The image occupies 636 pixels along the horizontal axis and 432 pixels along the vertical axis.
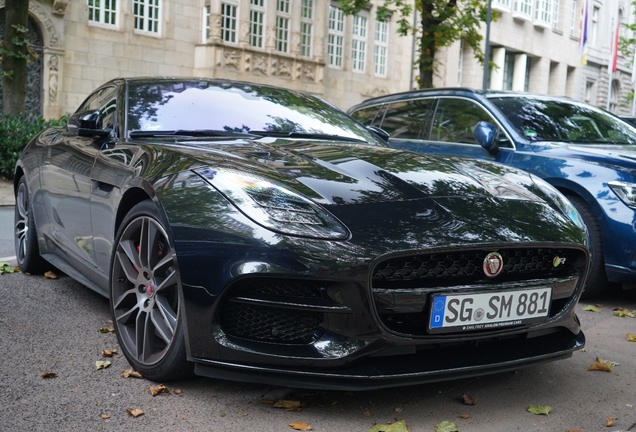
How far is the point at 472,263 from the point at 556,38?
4012cm

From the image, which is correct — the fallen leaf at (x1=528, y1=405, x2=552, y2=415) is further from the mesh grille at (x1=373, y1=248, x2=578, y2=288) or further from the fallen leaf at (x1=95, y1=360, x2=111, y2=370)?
the fallen leaf at (x1=95, y1=360, x2=111, y2=370)

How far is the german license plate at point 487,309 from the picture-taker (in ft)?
9.61

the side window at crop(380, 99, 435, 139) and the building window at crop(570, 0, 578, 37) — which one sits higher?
the building window at crop(570, 0, 578, 37)

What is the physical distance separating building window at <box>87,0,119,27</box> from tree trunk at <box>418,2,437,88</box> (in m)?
8.59

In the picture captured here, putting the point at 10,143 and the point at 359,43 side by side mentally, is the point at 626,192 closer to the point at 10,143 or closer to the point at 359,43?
the point at 10,143

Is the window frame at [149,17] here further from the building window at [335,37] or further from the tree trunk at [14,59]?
the tree trunk at [14,59]

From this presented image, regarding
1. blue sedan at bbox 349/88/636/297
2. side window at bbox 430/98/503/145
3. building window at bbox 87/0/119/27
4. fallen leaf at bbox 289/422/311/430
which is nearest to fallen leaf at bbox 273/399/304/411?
fallen leaf at bbox 289/422/311/430

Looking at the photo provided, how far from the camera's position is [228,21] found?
23.7m

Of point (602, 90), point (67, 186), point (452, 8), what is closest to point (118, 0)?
point (452, 8)

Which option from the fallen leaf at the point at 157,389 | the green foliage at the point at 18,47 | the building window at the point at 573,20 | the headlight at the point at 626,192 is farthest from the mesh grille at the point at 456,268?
the building window at the point at 573,20

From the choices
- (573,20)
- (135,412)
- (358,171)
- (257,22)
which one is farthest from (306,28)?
(135,412)

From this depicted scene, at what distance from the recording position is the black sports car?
9.39ft

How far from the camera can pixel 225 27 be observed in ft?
77.7

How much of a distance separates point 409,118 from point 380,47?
2278cm
